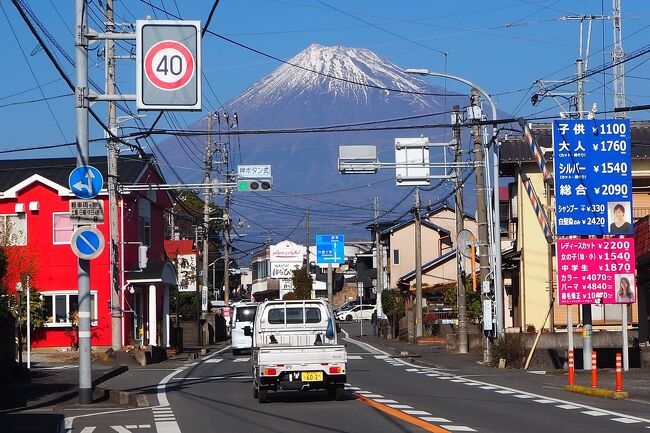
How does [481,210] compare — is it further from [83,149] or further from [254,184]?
[83,149]

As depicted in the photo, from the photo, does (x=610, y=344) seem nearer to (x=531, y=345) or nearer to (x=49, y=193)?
(x=531, y=345)

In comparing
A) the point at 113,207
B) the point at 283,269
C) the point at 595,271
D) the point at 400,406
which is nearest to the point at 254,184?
the point at 113,207

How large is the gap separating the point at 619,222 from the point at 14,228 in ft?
88.2

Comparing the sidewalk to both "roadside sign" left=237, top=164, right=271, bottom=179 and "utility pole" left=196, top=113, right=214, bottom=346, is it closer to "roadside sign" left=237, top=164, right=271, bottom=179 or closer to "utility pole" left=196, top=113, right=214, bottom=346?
"roadside sign" left=237, top=164, right=271, bottom=179

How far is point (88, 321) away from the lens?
19.6 metres

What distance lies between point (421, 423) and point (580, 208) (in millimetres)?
13254

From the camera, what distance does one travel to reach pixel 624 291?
88.4 ft

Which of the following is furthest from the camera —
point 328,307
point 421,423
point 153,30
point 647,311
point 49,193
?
point 49,193

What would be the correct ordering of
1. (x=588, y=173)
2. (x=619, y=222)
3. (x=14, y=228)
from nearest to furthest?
(x=588, y=173) < (x=619, y=222) < (x=14, y=228)

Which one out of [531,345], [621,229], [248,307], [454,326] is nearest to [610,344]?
[531,345]

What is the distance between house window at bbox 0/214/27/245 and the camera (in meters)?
42.9

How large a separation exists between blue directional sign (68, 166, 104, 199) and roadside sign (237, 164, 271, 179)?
19.9 meters

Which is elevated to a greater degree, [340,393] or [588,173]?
[588,173]

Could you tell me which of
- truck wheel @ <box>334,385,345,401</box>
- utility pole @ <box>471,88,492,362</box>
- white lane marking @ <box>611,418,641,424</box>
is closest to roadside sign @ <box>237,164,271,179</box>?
utility pole @ <box>471,88,492,362</box>
